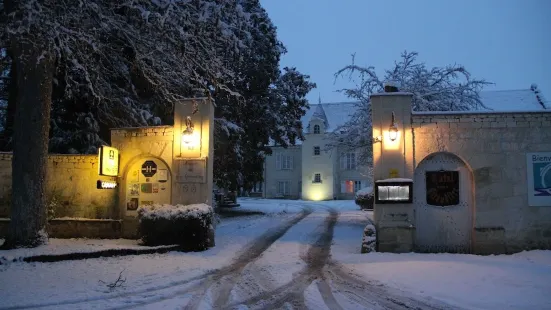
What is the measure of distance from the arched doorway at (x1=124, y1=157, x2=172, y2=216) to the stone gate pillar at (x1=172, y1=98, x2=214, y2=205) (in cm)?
51

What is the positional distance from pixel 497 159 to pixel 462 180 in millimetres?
960

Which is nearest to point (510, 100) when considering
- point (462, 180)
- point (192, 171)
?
point (462, 180)

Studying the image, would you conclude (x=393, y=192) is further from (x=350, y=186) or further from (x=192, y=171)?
(x=350, y=186)

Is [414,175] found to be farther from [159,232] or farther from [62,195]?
[62,195]

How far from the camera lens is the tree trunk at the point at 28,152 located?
953 centimetres

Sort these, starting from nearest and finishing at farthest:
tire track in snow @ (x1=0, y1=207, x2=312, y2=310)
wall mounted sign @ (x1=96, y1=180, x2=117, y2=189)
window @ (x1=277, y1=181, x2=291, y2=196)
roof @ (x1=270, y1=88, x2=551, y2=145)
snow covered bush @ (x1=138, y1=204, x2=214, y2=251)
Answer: tire track in snow @ (x1=0, y1=207, x2=312, y2=310) → snow covered bush @ (x1=138, y1=204, x2=214, y2=251) → wall mounted sign @ (x1=96, y1=180, x2=117, y2=189) → roof @ (x1=270, y1=88, x2=551, y2=145) → window @ (x1=277, y1=181, x2=291, y2=196)

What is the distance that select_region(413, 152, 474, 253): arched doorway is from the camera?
33.7 feet

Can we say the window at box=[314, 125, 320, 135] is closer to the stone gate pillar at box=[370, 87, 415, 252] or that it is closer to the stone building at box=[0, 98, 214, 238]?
the stone building at box=[0, 98, 214, 238]

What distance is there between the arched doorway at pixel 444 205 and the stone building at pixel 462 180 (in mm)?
23

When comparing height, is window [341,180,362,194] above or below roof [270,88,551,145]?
below

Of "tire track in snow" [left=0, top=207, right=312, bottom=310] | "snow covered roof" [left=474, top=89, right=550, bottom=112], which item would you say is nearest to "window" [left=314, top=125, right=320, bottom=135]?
"snow covered roof" [left=474, top=89, right=550, bottom=112]

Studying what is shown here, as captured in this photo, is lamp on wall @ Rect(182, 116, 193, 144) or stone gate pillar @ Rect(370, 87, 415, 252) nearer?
stone gate pillar @ Rect(370, 87, 415, 252)

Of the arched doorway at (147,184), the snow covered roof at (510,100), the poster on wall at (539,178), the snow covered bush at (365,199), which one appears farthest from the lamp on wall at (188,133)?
the snow covered roof at (510,100)

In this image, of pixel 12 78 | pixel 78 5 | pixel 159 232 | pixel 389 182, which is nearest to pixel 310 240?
pixel 389 182
